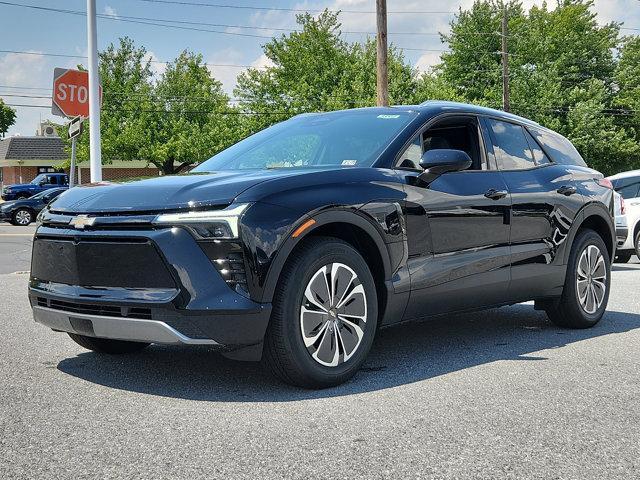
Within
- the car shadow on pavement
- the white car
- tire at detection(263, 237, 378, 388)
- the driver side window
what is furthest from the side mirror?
the white car

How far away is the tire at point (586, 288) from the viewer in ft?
21.5

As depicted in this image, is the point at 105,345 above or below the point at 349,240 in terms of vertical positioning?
below

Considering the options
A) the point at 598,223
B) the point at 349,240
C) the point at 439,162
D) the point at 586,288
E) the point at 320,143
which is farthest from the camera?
the point at 598,223

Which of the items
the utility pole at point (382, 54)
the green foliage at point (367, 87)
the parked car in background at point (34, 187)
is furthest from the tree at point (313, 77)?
the utility pole at point (382, 54)

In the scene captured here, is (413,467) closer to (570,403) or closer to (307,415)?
(307,415)

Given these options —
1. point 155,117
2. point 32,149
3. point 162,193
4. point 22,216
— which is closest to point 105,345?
point 162,193

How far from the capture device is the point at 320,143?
5.54m

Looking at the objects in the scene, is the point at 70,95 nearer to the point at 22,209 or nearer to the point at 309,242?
the point at 22,209

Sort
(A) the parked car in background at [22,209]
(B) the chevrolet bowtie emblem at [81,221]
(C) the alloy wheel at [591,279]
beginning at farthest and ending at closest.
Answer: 1. (A) the parked car in background at [22,209]
2. (C) the alloy wheel at [591,279]
3. (B) the chevrolet bowtie emblem at [81,221]

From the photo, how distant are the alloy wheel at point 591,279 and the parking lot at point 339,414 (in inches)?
21.3

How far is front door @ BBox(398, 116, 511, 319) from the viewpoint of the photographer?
5.05 metres

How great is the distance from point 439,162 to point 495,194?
82 centimetres

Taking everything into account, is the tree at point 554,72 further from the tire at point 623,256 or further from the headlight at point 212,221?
the headlight at point 212,221

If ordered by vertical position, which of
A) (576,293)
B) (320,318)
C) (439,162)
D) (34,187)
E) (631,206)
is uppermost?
(34,187)
